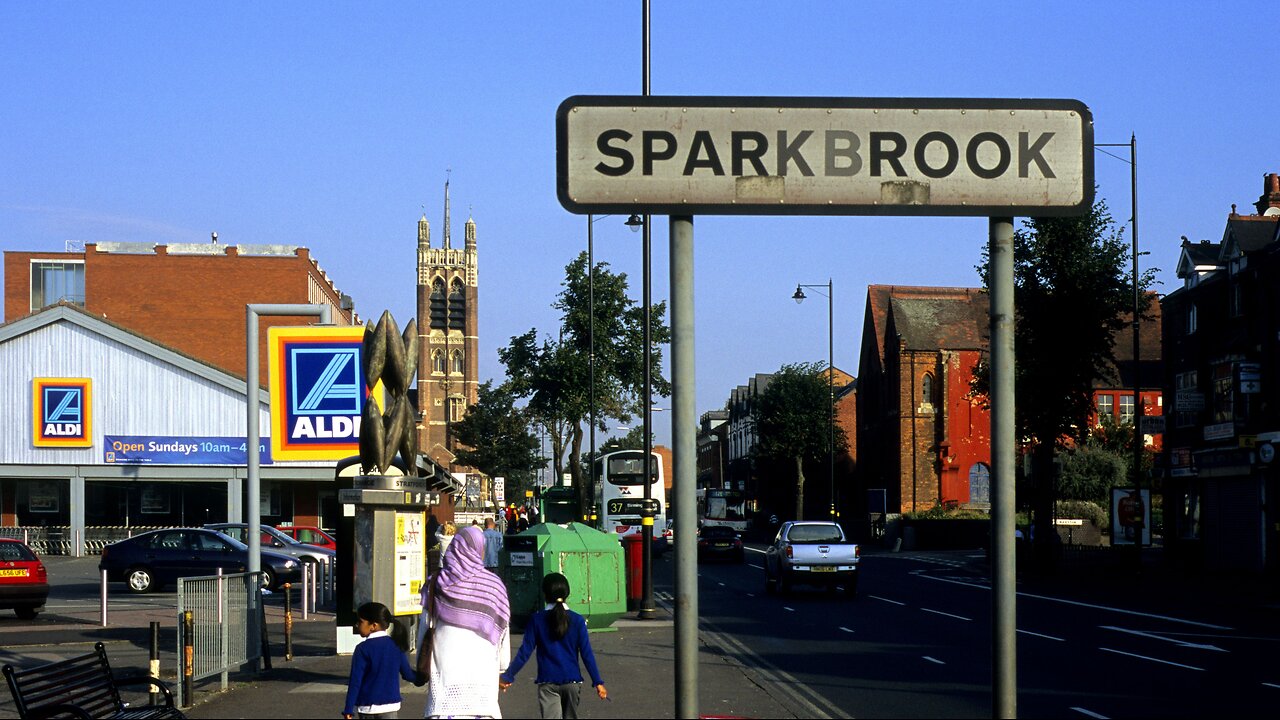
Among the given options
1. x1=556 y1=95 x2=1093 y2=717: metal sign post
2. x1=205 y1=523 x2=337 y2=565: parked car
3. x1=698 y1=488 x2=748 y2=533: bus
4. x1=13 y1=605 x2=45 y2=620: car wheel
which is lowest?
x1=698 y1=488 x2=748 y2=533: bus

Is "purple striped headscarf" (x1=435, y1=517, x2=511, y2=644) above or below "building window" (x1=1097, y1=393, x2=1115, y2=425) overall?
below

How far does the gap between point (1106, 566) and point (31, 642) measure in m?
30.7

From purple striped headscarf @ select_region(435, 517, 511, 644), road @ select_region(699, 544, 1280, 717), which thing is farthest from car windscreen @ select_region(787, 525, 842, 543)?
purple striped headscarf @ select_region(435, 517, 511, 644)

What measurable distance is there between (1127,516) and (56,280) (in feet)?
200

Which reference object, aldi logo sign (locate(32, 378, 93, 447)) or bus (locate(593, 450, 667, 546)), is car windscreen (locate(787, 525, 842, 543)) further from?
aldi logo sign (locate(32, 378, 93, 447))

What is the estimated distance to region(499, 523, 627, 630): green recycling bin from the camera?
20766mm

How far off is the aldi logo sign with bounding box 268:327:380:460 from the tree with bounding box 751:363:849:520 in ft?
177

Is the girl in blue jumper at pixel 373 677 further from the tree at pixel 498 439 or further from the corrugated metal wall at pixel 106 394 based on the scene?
the tree at pixel 498 439

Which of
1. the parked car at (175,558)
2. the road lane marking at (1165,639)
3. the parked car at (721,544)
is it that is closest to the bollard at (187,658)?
the road lane marking at (1165,639)

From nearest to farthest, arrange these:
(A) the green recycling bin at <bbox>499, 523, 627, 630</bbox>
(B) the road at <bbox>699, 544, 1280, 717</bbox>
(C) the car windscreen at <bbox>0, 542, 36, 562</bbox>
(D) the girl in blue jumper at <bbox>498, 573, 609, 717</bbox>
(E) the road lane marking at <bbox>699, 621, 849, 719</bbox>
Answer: (D) the girl in blue jumper at <bbox>498, 573, 609, 717</bbox> < (E) the road lane marking at <bbox>699, 621, 849, 719</bbox> < (B) the road at <bbox>699, 544, 1280, 717</bbox> < (A) the green recycling bin at <bbox>499, 523, 627, 630</bbox> < (C) the car windscreen at <bbox>0, 542, 36, 562</bbox>

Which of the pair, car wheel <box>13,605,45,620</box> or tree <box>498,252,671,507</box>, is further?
tree <box>498,252,671,507</box>

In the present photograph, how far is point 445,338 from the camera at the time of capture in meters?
138

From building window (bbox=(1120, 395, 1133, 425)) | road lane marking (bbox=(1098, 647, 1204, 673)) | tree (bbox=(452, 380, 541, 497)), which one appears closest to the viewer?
road lane marking (bbox=(1098, 647, 1204, 673))

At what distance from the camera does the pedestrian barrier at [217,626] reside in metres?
12.5
